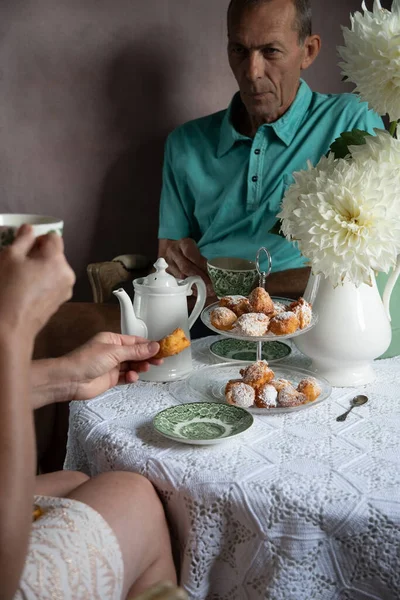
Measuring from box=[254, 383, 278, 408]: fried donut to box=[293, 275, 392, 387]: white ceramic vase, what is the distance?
0.60ft

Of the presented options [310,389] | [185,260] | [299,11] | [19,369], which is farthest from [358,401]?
[299,11]

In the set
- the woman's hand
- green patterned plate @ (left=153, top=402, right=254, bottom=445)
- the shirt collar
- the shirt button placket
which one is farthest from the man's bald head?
the woman's hand

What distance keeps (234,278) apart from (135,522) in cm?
70

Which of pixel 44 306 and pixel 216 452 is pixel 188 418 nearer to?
pixel 216 452

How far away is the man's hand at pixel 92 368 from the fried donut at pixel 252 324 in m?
0.17

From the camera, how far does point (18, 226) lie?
87cm

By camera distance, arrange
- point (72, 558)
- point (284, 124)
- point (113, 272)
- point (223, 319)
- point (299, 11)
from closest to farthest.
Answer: point (72, 558)
point (223, 319)
point (299, 11)
point (284, 124)
point (113, 272)

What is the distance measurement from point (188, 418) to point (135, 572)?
12.3 inches

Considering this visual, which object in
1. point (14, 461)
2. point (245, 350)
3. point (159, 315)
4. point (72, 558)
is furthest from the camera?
point (245, 350)

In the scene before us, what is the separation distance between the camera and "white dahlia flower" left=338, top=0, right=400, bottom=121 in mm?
1179

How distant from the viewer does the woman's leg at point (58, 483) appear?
110 cm

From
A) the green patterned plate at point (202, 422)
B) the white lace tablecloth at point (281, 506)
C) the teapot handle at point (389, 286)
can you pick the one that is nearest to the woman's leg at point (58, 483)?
the white lace tablecloth at point (281, 506)

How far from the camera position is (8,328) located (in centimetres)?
80

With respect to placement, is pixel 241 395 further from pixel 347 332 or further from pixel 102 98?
pixel 102 98
